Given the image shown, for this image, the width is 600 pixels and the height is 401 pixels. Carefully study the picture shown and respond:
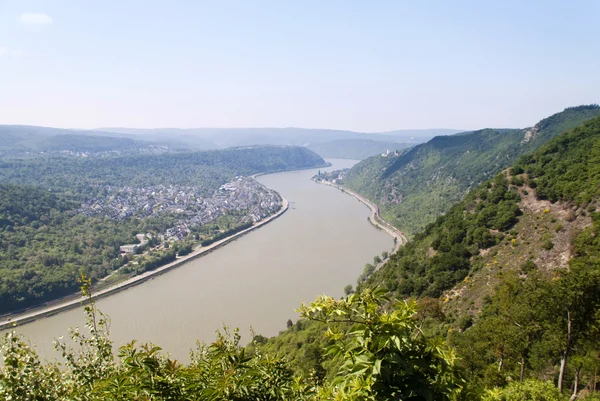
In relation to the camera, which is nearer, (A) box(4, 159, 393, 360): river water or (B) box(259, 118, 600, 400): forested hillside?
(B) box(259, 118, 600, 400): forested hillside

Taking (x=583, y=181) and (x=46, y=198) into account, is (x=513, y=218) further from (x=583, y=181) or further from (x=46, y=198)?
(x=46, y=198)

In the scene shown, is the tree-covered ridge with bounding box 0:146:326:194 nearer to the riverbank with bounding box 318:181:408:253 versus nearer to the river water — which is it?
the riverbank with bounding box 318:181:408:253

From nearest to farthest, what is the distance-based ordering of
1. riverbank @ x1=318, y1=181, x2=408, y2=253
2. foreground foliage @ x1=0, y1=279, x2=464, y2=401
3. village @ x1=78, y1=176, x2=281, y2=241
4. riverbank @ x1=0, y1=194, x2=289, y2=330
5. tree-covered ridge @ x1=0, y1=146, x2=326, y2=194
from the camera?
foreground foliage @ x1=0, y1=279, x2=464, y2=401 → riverbank @ x1=0, y1=194, x2=289, y2=330 → riverbank @ x1=318, y1=181, x2=408, y2=253 → village @ x1=78, y1=176, x2=281, y2=241 → tree-covered ridge @ x1=0, y1=146, x2=326, y2=194

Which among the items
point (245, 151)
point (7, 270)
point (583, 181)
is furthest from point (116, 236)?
point (245, 151)

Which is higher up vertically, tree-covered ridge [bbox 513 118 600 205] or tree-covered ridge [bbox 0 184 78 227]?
tree-covered ridge [bbox 513 118 600 205]

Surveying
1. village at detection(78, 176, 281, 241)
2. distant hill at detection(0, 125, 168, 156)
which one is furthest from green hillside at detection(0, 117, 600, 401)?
distant hill at detection(0, 125, 168, 156)

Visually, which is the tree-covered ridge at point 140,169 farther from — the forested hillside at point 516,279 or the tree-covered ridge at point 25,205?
the forested hillside at point 516,279
